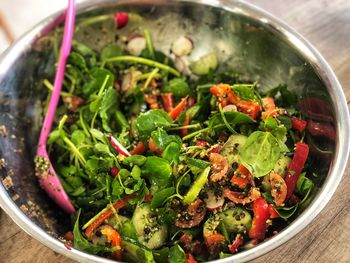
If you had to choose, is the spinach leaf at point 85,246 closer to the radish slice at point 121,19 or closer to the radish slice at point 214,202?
the radish slice at point 214,202

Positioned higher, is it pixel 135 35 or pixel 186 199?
pixel 135 35

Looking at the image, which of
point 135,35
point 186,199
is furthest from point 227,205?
point 135,35

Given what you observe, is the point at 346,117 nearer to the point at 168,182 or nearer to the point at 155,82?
the point at 168,182

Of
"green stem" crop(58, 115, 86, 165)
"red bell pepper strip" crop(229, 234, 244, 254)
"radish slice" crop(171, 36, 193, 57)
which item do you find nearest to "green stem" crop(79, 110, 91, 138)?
"green stem" crop(58, 115, 86, 165)

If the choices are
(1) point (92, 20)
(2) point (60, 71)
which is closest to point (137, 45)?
(1) point (92, 20)

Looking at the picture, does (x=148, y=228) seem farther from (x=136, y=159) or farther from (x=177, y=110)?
(x=177, y=110)
